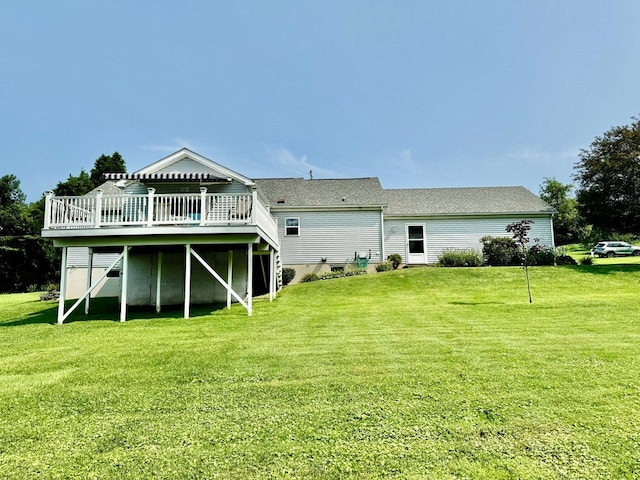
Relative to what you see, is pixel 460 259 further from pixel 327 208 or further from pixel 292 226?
pixel 292 226

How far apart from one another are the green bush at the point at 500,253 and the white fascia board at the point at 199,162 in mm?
12874

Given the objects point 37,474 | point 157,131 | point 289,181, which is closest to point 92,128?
point 157,131

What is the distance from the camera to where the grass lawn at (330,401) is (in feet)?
8.43

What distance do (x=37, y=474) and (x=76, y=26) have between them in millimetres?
15840

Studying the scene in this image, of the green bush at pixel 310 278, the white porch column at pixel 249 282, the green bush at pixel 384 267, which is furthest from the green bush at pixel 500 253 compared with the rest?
the white porch column at pixel 249 282

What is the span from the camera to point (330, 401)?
354 centimetres

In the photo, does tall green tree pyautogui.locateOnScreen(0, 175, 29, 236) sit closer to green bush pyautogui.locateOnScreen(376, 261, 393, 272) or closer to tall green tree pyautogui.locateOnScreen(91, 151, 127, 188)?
tall green tree pyautogui.locateOnScreen(91, 151, 127, 188)

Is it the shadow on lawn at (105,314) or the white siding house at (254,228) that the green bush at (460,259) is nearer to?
the white siding house at (254,228)

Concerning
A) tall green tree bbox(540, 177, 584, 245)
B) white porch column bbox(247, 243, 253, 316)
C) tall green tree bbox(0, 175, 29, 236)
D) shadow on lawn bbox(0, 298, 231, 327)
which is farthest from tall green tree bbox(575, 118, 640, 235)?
tall green tree bbox(0, 175, 29, 236)

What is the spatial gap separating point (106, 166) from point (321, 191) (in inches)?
806

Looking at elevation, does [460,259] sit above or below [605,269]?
above

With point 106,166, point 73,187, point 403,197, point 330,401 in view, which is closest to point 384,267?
point 403,197

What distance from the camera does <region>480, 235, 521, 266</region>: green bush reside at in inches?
691

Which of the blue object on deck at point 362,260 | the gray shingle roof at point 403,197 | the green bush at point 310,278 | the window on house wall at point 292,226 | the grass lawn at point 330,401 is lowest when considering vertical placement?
the grass lawn at point 330,401
